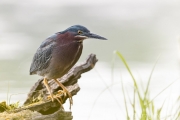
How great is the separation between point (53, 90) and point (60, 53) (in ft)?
1.80

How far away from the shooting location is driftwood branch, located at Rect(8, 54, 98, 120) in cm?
381

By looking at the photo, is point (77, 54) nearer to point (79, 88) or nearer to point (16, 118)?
point (79, 88)

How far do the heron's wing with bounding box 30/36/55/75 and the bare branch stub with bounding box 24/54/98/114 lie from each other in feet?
0.78

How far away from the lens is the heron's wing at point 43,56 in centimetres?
402

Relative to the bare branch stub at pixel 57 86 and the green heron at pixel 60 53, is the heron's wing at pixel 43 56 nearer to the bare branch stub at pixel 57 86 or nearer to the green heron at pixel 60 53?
the green heron at pixel 60 53

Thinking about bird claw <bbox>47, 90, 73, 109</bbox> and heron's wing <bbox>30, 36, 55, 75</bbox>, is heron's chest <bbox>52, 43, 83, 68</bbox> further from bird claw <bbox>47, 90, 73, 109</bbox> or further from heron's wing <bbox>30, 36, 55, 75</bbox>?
bird claw <bbox>47, 90, 73, 109</bbox>

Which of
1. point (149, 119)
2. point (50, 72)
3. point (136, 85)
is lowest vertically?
point (149, 119)

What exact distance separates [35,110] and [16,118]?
213 millimetres

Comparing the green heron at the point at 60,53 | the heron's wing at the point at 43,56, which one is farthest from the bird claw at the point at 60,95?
the heron's wing at the point at 43,56

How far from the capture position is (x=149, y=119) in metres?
3.29

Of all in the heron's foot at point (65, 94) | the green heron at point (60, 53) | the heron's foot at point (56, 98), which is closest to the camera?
the green heron at point (60, 53)

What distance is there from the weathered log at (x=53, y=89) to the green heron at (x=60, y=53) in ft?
0.24

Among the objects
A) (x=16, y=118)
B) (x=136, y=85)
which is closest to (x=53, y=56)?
(x=16, y=118)

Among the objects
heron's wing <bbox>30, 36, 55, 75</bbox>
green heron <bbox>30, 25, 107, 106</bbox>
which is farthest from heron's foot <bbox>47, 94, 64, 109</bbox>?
heron's wing <bbox>30, 36, 55, 75</bbox>
